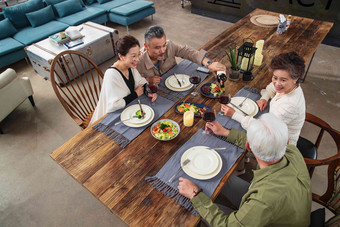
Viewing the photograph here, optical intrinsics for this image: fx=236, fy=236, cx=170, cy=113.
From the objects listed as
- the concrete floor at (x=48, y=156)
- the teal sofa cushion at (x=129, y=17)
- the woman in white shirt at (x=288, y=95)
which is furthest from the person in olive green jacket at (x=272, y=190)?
the teal sofa cushion at (x=129, y=17)

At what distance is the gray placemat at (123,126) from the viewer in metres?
1.59

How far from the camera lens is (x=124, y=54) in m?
1.86

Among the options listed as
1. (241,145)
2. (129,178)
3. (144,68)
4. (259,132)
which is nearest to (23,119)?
(144,68)

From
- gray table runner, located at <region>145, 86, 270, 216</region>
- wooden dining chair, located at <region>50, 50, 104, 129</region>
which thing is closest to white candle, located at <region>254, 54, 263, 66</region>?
gray table runner, located at <region>145, 86, 270, 216</region>

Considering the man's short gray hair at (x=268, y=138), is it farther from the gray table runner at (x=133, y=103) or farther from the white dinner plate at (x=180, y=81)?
the white dinner plate at (x=180, y=81)

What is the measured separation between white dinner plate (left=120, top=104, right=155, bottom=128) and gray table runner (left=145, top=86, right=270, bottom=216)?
0.35 m

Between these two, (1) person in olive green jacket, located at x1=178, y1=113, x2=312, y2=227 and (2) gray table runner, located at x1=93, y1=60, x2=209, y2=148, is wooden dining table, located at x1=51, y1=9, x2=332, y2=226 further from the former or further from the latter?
(1) person in olive green jacket, located at x1=178, y1=113, x2=312, y2=227

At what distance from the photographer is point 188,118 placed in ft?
5.37

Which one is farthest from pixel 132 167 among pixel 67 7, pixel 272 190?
pixel 67 7

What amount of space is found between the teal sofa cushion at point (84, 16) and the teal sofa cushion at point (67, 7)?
0.29 feet

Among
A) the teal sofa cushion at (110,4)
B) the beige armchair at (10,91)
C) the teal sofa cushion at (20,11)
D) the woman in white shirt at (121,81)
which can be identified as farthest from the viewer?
the teal sofa cushion at (110,4)

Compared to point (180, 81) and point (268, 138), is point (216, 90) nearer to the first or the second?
point (180, 81)

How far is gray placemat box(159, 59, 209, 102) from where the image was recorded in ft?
6.31

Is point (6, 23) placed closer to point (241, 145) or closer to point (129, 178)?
point (129, 178)
